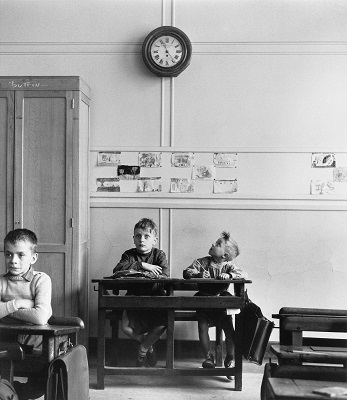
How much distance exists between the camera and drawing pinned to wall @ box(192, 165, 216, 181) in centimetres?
575

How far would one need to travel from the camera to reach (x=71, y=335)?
3.82 metres

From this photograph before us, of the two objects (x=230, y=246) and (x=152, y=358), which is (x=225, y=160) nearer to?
(x=230, y=246)

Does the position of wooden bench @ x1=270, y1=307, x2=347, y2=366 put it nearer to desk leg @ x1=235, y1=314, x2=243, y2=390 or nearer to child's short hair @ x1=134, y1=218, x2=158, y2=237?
desk leg @ x1=235, y1=314, x2=243, y2=390

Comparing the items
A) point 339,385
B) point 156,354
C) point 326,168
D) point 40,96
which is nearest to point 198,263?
point 156,354

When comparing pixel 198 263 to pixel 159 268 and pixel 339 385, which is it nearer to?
pixel 159 268

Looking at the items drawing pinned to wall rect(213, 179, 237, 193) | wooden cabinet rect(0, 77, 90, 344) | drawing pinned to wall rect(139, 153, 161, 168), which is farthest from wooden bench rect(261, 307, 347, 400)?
drawing pinned to wall rect(139, 153, 161, 168)

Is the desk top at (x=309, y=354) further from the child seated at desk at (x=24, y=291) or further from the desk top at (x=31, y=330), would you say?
the child seated at desk at (x=24, y=291)

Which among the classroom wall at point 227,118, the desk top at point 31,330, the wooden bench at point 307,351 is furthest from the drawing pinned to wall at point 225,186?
the desk top at point 31,330

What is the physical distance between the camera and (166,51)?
5727mm

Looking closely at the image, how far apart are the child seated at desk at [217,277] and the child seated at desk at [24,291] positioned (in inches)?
63.1

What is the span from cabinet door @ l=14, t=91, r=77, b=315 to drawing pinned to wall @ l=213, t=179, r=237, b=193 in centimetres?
131

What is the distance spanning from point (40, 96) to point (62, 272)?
1.45 m

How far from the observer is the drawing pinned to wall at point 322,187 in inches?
224

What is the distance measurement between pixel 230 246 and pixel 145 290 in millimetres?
779
